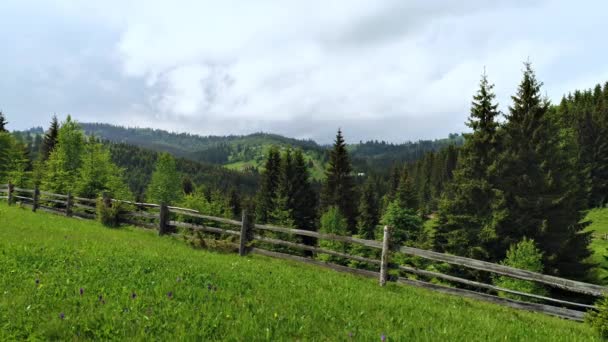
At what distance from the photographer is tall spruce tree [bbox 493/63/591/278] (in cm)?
2941

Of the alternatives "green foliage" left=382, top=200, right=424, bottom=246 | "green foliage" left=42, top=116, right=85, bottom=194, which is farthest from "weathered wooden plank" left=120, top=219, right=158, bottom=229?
"green foliage" left=382, top=200, right=424, bottom=246

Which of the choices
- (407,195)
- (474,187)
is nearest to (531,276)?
(474,187)

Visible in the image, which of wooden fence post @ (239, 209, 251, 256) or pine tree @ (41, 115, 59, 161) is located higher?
pine tree @ (41, 115, 59, 161)

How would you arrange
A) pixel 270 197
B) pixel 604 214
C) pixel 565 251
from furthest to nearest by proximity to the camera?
pixel 604 214, pixel 270 197, pixel 565 251

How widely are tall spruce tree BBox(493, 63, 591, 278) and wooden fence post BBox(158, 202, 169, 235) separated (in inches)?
1014

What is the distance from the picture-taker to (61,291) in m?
6.14

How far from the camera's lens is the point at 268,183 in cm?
5853

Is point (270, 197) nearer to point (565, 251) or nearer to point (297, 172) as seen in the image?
point (297, 172)

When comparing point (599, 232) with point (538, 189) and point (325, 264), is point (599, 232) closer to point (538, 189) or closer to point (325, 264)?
point (538, 189)

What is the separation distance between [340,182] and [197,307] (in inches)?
1887

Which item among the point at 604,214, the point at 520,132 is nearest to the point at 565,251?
the point at 520,132

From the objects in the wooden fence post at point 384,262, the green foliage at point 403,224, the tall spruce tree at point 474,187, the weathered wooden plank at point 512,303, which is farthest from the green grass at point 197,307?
the green foliage at point 403,224

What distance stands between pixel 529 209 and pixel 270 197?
3632 cm

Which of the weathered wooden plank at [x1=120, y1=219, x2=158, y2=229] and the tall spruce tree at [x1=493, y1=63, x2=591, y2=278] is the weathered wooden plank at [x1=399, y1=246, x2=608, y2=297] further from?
the tall spruce tree at [x1=493, y1=63, x2=591, y2=278]
